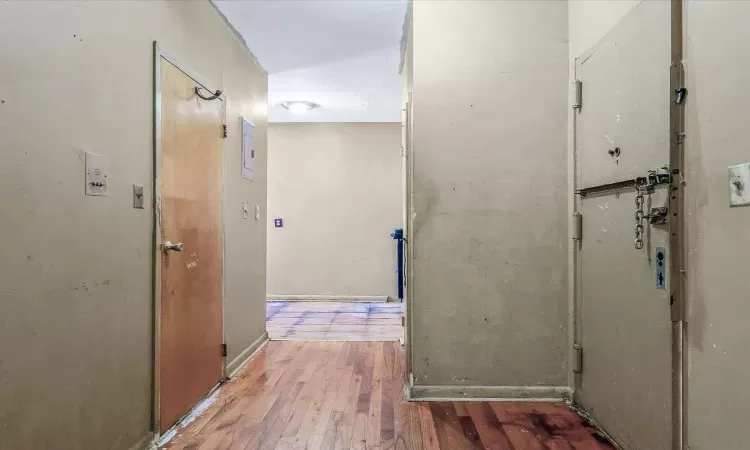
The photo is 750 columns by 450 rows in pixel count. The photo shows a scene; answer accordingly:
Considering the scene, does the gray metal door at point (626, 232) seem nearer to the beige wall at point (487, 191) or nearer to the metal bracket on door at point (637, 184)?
the metal bracket on door at point (637, 184)

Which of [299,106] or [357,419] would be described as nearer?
[357,419]

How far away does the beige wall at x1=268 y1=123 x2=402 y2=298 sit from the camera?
5.94m

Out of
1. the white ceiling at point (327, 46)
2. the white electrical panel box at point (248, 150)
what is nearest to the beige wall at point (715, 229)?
the white ceiling at point (327, 46)

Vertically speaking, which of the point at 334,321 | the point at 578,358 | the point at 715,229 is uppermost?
the point at 715,229

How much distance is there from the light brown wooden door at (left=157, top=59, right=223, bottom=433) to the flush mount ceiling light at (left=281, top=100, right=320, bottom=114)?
221 cm

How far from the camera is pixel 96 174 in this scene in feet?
5.33

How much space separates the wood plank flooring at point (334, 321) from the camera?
401cm

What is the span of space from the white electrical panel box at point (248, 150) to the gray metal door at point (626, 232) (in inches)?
86.8

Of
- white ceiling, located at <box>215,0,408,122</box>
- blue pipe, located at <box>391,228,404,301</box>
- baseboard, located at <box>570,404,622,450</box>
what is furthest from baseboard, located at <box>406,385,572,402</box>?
blue pipe, located at <box>391,228,404,301</box>

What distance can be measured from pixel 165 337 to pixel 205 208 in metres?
0.77

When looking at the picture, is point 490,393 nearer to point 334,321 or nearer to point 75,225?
point 75,225

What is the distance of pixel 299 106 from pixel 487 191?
3.15 meters

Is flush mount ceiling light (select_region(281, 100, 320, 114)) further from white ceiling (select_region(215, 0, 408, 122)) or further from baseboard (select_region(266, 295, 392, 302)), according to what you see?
baseboard (select_region(266, 295, 392, 302))

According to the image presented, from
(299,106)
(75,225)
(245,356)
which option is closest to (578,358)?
(245,356)
